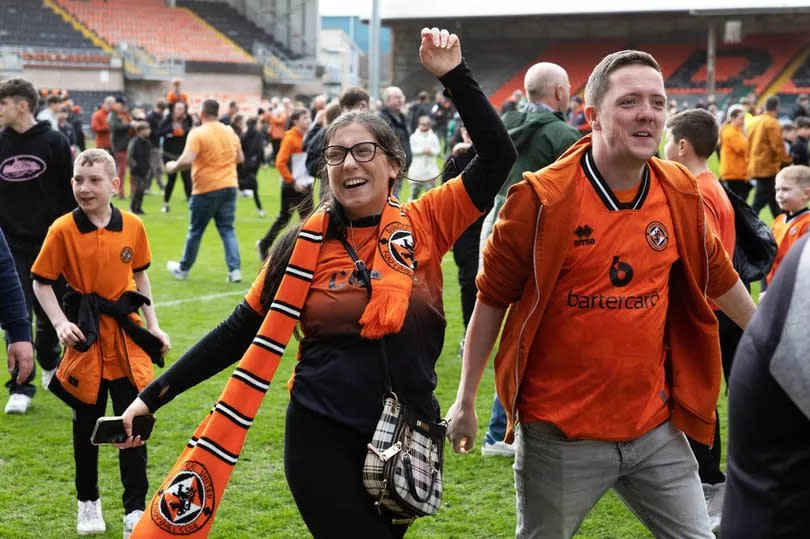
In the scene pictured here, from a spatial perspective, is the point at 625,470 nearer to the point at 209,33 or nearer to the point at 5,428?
the point at 5,428

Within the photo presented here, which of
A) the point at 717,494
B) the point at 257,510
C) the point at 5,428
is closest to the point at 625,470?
the point at 717,494

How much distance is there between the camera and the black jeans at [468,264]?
7684 mm

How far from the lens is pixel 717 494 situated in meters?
5.03

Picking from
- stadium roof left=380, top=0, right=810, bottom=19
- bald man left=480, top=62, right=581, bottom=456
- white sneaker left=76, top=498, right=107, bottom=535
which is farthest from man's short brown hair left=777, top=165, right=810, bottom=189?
stadium roof left=380, top=0, right=810, bottom=19

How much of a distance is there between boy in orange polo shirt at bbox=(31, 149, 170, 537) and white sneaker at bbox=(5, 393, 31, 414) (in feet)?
7.11

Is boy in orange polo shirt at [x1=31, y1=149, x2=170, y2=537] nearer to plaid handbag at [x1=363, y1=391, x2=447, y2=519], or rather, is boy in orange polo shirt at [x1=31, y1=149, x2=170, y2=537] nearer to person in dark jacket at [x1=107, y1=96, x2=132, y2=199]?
plaid handbag at [x1=363, y1=391, x2=447, y2=519]

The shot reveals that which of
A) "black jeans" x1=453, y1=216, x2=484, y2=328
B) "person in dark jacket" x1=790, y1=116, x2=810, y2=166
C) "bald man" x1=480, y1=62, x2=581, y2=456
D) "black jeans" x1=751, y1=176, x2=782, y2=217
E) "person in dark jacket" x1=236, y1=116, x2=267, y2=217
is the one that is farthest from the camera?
"person in dark jacket" x1=236, y1=116, x2=267, y2=217

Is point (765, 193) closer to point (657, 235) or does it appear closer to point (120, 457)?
point (120, 457)

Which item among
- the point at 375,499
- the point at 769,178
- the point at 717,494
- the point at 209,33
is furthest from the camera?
the point at 209,33

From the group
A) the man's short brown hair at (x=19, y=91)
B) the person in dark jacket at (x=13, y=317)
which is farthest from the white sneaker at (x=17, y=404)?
the person in dark jacket at (x=13, y=317)

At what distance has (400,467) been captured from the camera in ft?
9.57

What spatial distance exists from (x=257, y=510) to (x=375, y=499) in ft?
8.33

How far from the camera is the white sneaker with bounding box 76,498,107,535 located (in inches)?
196

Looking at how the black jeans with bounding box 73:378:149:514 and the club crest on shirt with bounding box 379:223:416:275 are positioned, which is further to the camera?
the black jeans with bounding box 73:378:149:514
